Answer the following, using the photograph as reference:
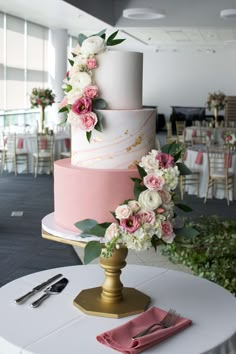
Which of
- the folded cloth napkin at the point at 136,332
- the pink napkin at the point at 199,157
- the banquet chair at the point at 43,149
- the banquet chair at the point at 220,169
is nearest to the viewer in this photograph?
the folded cloth napkin at the point at 136,332

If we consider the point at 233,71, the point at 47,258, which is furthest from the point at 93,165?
the point at 233,71

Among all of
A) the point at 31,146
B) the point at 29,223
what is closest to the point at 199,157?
the point at 29,223

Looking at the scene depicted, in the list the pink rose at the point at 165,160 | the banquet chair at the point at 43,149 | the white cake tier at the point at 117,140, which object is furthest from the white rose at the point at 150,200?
the banquet chair at the point at 43,149

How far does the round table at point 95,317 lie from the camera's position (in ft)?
5.55

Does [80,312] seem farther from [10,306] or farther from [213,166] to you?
[213,166]

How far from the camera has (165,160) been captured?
1.81 m

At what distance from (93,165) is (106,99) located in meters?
0.27

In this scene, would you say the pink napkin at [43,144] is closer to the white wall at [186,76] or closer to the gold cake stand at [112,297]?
the gold cake stand at [112,297]

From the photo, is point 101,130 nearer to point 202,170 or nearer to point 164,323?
point 164,323

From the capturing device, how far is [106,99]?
80.9 inches

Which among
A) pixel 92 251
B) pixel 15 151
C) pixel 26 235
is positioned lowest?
pixel 26 235

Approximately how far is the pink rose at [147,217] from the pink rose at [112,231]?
0.30 feet

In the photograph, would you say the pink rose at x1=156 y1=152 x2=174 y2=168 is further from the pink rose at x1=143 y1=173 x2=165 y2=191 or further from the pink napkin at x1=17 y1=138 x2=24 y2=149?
the pink napkin at x1=17 y1=138 x2=24 y2=149

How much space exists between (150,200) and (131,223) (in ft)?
0.33
